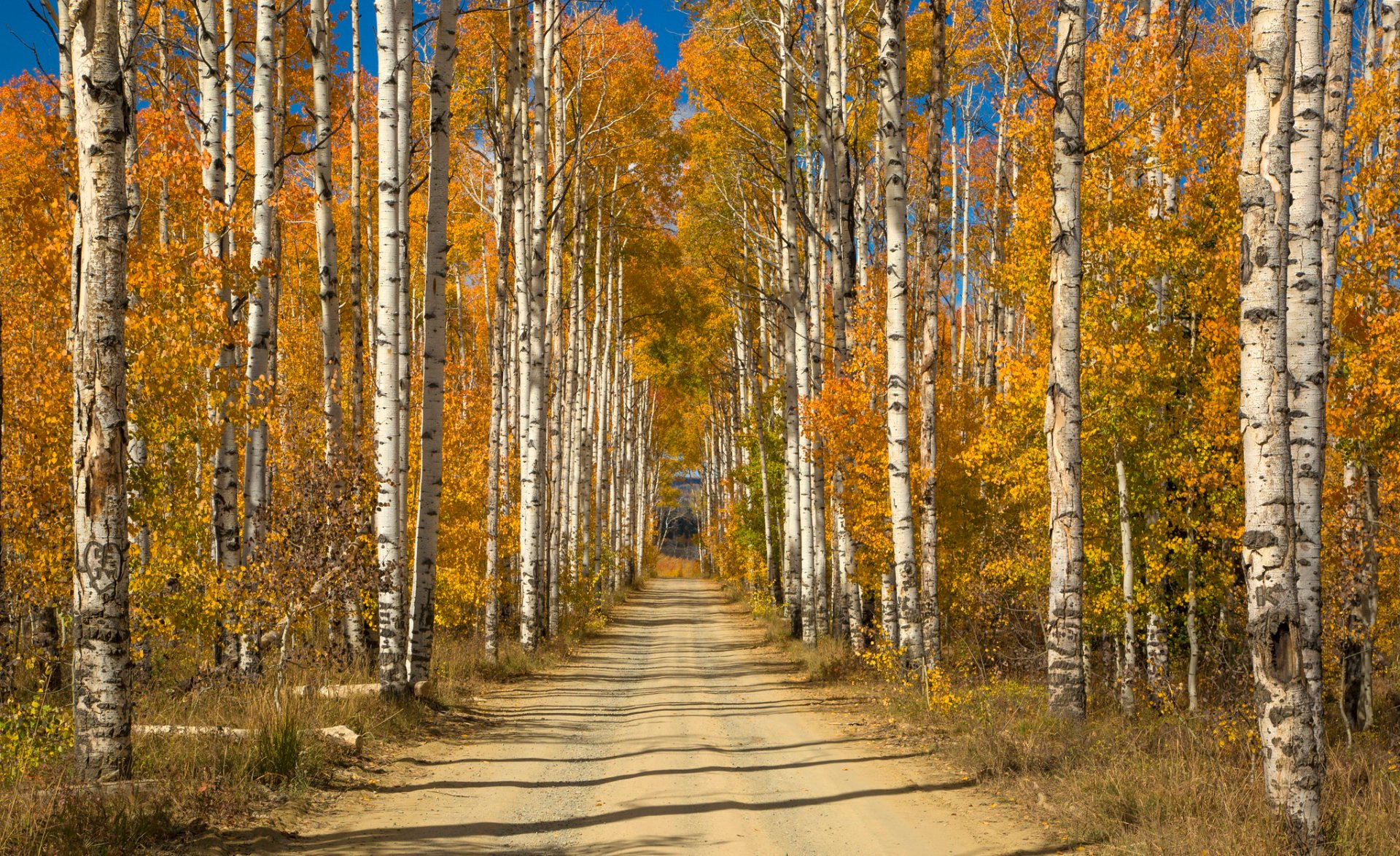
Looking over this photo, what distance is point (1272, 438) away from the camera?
5.98m

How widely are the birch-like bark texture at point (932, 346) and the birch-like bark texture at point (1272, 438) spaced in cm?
734

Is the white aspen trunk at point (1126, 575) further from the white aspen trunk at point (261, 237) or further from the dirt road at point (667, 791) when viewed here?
the white aspen trunk at point (261, 237)

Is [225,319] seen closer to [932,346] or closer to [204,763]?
[204,763]

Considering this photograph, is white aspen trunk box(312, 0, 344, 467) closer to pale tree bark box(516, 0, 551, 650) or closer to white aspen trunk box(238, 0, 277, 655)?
white aspen trunk box(238, 0, 277, 655)

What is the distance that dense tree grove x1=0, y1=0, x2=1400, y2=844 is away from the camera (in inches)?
264

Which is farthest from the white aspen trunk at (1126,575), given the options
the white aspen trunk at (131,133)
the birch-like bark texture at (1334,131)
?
the white aspen trunk at (131,133)

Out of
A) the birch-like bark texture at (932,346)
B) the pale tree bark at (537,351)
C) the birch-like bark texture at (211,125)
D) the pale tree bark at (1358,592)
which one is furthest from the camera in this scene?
the pale tree bark at (537,351)

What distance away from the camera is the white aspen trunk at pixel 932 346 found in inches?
539

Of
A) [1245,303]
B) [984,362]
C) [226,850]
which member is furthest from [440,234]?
[984,362]

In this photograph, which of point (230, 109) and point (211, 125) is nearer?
point (211, 125)

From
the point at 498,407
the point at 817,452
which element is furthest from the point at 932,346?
the point at 498,407

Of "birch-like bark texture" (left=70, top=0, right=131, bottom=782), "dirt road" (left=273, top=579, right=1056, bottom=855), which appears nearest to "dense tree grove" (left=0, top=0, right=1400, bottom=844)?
"birch-like bark texture" (left=70, top=0, right=131, bottom=782)

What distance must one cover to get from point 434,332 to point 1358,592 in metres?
12.6

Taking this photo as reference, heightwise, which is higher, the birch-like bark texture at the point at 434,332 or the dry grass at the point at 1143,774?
the birch-like bark texture at the point at 434,332
